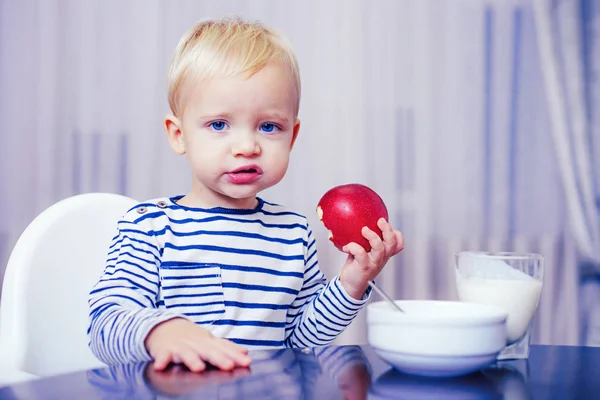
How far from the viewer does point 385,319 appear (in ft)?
2.32

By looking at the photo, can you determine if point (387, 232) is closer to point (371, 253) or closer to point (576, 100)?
point (371, 253)

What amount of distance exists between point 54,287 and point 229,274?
306 millimetres

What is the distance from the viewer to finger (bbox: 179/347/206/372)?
74 cm

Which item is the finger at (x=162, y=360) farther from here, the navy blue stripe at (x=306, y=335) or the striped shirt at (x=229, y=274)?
the navy blue stripe at (x=306, y=335)

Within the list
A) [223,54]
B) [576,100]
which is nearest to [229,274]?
[223,54]

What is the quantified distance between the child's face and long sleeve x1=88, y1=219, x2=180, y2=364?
0.50 ft

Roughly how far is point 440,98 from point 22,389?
2.24 m

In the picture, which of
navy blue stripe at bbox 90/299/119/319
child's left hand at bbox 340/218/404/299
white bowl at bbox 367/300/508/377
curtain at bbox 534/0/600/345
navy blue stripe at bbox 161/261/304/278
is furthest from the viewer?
curtain at bbox 534/0/600/345

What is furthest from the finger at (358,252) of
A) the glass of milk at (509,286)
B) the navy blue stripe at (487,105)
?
the navy blue stripe at (487,105)

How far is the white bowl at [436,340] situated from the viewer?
2.24 feet

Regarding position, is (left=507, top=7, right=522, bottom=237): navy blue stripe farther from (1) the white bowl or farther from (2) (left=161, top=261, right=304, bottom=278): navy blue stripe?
(1) the white bowl

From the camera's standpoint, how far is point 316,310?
1.21 meters

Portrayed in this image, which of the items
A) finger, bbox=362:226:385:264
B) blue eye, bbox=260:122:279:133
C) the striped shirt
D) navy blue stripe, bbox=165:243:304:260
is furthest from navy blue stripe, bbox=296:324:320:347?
blue eye, bbox=260:122:279:133

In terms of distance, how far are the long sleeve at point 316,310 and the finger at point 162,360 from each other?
0.43m
